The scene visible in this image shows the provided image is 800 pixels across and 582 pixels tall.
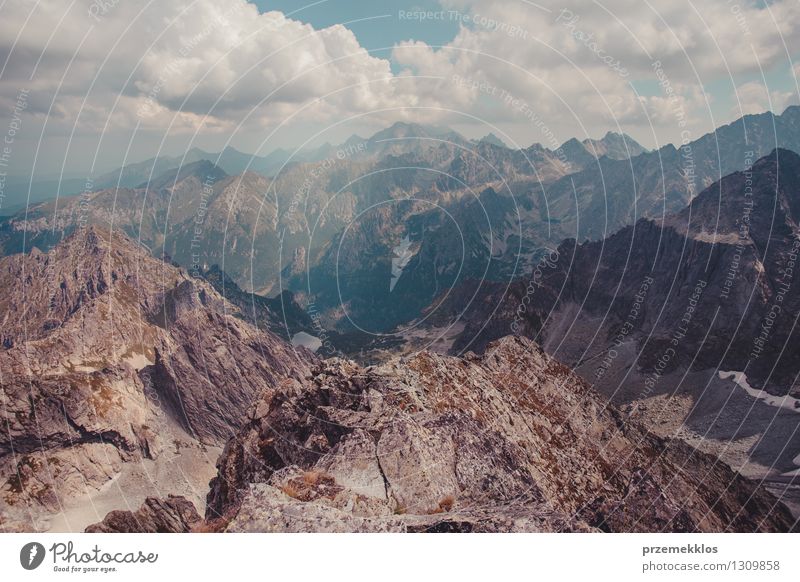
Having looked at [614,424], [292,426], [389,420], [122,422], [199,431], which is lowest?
[199,431]

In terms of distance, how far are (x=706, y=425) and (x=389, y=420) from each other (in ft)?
556

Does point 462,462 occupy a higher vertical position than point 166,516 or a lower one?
higher

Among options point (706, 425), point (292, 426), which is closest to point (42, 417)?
point (292, 426)

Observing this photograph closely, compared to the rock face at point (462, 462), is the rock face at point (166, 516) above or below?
below

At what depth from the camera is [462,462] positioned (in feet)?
129

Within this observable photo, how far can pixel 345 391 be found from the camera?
54.3 metres

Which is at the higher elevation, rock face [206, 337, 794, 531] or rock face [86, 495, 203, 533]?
rock face [206, 337, 794, 531]

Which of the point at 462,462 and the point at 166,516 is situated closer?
the point at 462,462

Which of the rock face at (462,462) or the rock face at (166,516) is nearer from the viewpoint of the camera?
the rock face at (462,462)

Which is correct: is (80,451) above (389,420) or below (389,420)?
below

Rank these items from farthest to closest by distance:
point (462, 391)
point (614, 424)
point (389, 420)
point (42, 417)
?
point (42, 417), point (614, 424), point (462, 391), point (389, 420)

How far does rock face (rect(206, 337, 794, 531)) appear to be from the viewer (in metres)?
29.7

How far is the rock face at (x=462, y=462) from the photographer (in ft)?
97.3
